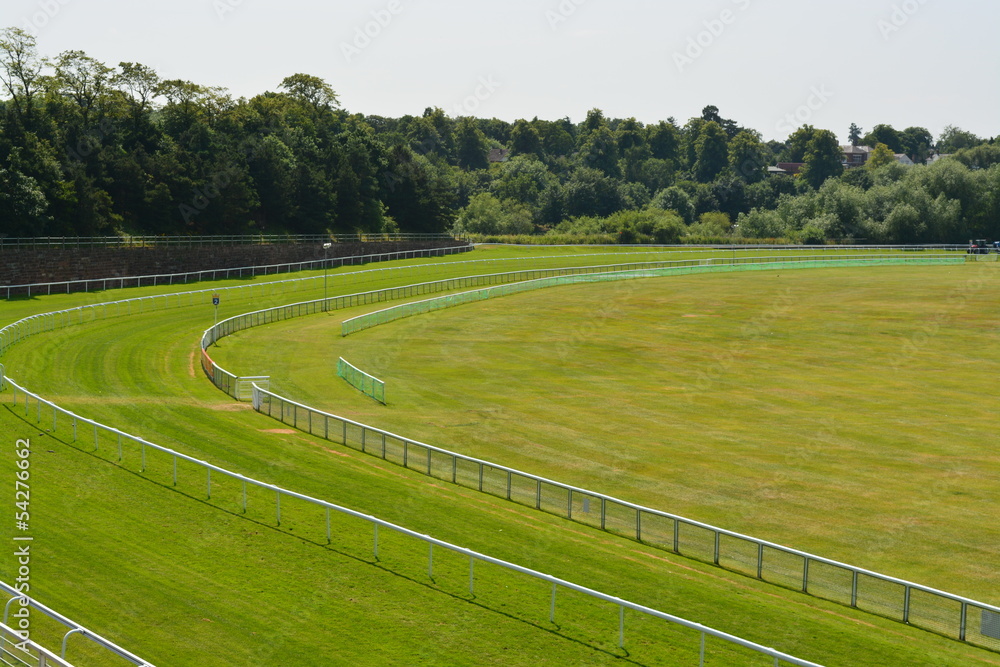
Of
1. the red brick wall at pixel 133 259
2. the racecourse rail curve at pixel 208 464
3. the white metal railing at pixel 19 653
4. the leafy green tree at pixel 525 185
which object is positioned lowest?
the racecourse rail curve at pixel 208 464

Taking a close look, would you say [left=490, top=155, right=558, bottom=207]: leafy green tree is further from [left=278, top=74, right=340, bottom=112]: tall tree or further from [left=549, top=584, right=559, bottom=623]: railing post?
[left=549, top=584, right=559, bottom=623]: railing post

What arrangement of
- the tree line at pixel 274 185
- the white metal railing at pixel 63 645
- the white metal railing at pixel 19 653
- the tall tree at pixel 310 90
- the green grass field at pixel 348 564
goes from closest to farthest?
the white metal railing at pixel 63 645 < the white metal railing at pixel 19 653 < the green grass field at pixel 348 564 < the tree line at pixel 274 185 < the tall tree at pixel 310 90

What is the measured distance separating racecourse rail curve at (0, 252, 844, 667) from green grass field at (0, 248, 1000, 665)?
424 mm

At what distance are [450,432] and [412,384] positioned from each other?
31.4ft

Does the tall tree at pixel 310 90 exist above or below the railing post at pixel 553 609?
above

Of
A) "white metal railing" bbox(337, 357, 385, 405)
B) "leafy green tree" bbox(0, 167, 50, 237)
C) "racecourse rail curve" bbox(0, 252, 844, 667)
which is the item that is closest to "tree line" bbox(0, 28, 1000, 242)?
"leafy green tree" bbox(0, 167, 50, 237)

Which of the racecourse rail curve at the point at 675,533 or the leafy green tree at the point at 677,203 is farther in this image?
Result: the leafy green tree at the point at 677,203

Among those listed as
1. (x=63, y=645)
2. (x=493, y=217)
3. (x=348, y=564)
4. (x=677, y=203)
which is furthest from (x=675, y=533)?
(x=677, y=203)

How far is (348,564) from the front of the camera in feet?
68.2

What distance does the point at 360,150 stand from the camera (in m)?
116

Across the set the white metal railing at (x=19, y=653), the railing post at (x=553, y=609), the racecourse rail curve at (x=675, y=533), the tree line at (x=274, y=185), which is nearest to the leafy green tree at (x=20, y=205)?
the tree line at (x=274, y=185)

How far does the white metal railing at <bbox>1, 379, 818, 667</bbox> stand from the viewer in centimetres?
1598

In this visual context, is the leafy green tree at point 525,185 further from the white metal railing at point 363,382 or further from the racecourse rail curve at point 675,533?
the racecourse rail curve at point 675,533

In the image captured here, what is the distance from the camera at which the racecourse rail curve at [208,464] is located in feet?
53.9
